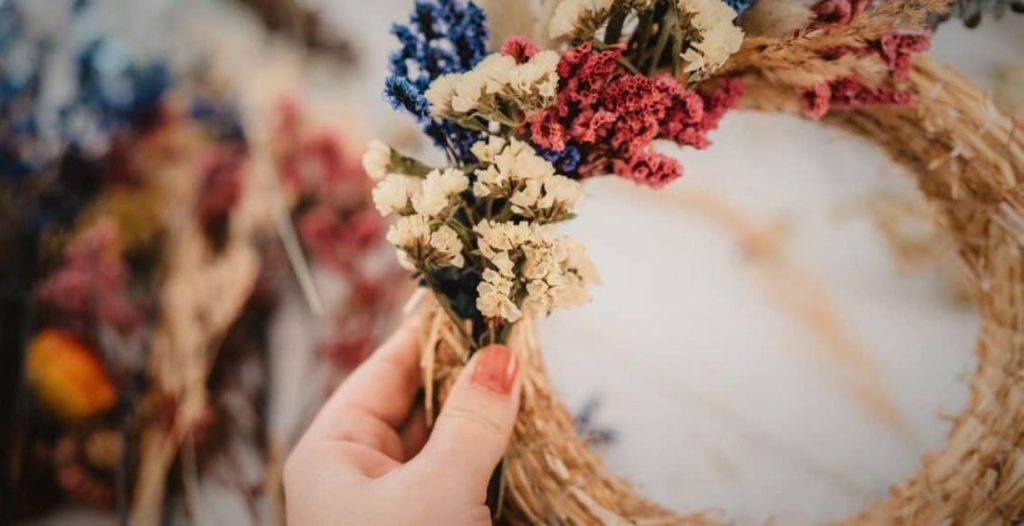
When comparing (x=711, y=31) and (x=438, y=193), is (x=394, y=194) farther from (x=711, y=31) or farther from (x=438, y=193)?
(x=711, y=31)

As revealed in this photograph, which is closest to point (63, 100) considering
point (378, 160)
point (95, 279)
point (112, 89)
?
point (112, 89)

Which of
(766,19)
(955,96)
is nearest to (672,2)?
(766,19)

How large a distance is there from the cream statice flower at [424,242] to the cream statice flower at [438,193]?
1 cm

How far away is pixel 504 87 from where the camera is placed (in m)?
0.62

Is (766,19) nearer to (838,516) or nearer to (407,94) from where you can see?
(407,94)

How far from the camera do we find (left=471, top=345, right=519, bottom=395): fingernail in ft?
2.59

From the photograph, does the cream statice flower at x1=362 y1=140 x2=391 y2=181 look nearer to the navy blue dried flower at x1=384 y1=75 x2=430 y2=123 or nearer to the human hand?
the navy blue dried flower at x1=384 y1=75 x2=430 y2=123

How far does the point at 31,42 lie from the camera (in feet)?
4.70

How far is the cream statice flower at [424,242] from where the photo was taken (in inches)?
25.7

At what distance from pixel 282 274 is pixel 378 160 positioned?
733 millimetres

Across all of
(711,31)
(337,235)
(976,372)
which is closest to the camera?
(711,31)

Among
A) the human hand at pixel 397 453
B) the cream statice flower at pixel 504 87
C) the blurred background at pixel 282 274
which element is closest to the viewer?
the cream statice flower at pixel 504 87

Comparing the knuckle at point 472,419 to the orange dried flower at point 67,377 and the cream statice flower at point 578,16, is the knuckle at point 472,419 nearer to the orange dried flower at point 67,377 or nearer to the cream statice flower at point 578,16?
the cream statice flower at point 578,16

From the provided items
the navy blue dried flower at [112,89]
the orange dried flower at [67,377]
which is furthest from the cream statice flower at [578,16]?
the orange dried flower at [67,377]
